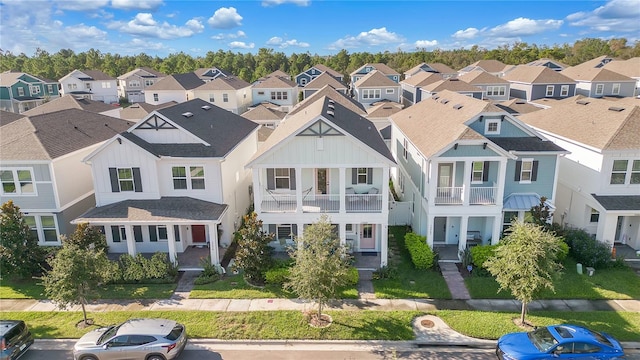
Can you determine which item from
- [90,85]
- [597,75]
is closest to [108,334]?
[597,75]

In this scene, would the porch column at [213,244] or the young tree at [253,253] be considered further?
the porch column at [213,244]

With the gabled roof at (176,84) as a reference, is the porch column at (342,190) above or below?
below

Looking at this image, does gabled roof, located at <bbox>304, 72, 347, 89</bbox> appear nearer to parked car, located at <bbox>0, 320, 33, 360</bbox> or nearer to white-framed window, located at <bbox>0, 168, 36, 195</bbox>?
white-framed window, located at <bbox>0, 168, 36, 195</bbox>

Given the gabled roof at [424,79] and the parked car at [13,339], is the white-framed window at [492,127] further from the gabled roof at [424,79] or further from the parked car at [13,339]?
the gabled roof at [424,79]

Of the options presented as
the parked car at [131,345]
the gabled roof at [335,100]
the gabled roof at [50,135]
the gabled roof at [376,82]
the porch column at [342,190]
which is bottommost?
the parked car at [131,345]

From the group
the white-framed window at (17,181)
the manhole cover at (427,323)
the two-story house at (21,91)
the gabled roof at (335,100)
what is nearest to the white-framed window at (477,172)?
the manhole cover at (427,323)

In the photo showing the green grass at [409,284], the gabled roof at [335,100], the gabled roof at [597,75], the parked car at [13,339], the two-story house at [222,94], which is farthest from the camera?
the two-story house at [222,94]
